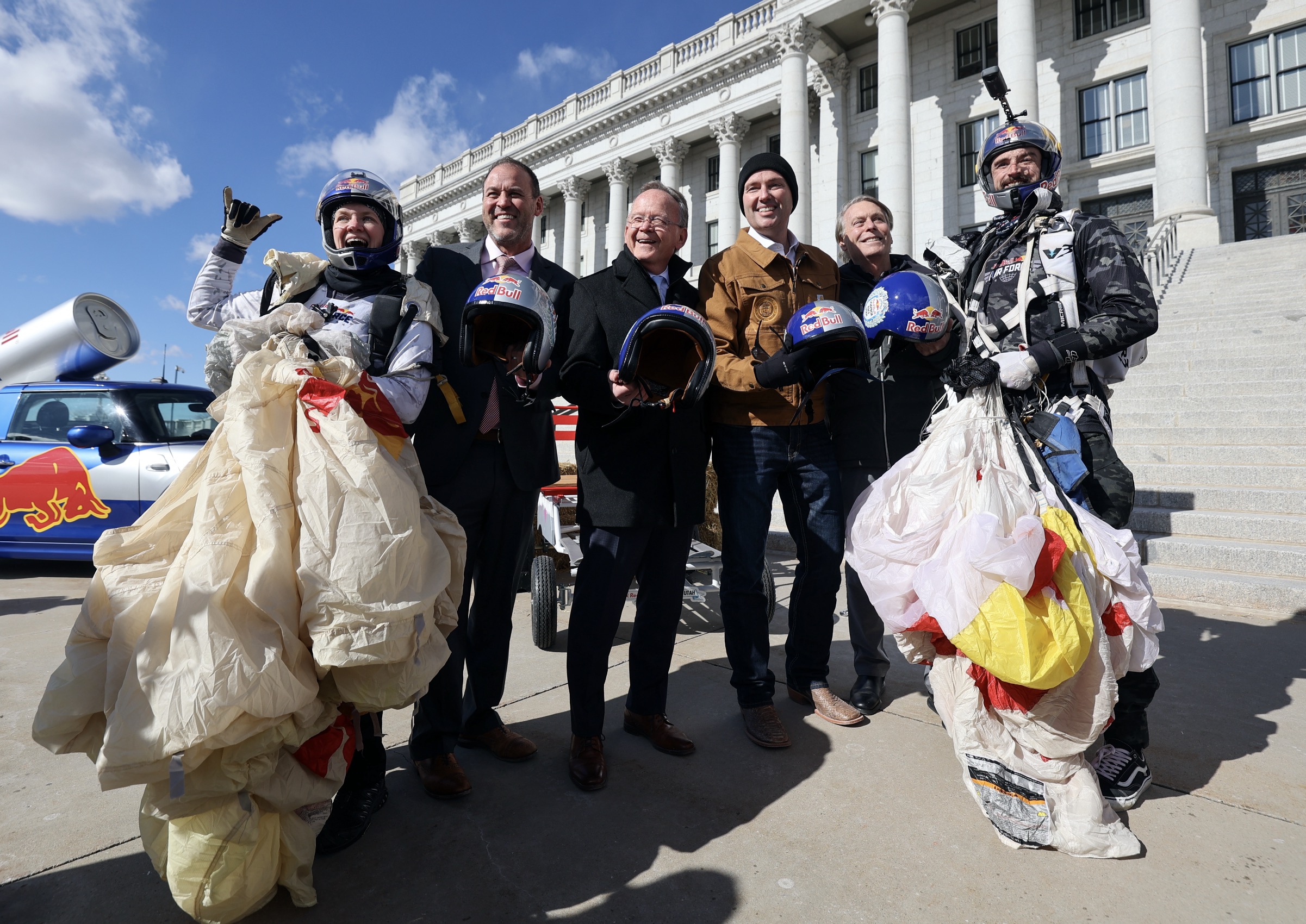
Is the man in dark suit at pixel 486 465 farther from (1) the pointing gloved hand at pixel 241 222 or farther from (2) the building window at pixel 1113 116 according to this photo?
(2) the building window at pixel 1113 116

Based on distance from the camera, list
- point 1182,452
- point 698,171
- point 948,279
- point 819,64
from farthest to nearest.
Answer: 1. point 698,171
2. point 819,64
3. point 1182,452
4. point 948,279

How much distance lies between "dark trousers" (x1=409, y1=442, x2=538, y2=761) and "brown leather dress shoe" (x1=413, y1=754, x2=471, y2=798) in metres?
0.03

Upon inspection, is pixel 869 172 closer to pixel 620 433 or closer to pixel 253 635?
pixel 620 433

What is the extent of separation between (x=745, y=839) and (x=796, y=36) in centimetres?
2534

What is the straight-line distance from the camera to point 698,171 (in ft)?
93.8

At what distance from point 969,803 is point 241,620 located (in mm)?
2309

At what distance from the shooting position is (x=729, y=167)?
25.4m

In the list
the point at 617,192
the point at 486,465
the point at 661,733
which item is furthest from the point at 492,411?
the point at 617,192

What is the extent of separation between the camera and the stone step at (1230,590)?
4.41 meters

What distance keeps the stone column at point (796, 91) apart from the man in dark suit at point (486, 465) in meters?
21.1

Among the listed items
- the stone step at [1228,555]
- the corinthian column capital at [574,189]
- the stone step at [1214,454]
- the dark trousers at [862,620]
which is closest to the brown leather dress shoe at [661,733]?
the dark trousers at [862,620]

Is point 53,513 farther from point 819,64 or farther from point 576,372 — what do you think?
point 819,64

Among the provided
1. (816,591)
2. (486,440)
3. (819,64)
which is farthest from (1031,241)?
(819,64)

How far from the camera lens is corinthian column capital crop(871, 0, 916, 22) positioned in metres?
19.4
